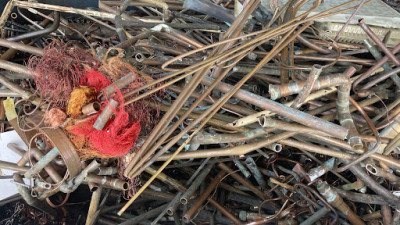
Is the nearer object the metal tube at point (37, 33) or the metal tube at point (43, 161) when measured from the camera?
the metal tube at point (43, 161)

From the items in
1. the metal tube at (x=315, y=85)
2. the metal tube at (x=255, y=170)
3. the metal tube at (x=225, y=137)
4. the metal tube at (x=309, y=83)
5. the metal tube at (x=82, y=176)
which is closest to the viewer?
the metal tube at (x=309, y=83)

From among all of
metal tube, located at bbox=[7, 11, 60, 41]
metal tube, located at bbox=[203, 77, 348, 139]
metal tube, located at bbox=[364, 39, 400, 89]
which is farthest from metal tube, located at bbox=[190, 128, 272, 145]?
metal tube, located at bbox=[7, 11, 60, 41]

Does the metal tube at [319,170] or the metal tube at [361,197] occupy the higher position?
the metal tube at [319,170]

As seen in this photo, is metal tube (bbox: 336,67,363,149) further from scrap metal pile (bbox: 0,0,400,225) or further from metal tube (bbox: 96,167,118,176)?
metal tube (bbox: 96,167,118,176)

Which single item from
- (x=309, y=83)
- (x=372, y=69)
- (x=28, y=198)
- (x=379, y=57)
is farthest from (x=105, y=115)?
(x=379, y=57)

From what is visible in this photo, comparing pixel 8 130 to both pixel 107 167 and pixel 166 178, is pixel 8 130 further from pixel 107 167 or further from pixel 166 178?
pixel 166 178

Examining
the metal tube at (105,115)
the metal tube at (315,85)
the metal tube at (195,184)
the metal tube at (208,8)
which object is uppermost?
the metal tube at (208,8)

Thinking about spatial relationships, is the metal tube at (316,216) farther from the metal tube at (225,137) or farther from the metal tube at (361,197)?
the metal tube at (225,137)

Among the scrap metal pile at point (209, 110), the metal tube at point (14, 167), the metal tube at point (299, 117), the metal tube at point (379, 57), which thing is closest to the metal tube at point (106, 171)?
the scrap metal pile at point (209, 110)

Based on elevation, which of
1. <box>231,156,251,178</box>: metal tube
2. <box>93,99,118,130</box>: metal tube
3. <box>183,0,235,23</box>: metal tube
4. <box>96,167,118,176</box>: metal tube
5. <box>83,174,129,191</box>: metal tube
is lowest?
<box>83,174,129,191</box>: metal tube
